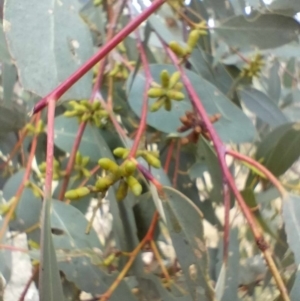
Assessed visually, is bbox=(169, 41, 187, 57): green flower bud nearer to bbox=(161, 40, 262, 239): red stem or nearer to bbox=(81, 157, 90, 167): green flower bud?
bbox=(161, 40, 262, 239): red stem

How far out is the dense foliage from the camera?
0.97 ft

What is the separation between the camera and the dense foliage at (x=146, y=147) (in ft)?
0.97

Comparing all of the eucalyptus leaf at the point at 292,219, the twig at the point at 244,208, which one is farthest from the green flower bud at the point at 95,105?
the eucalyptus leaf at the point at 292,219

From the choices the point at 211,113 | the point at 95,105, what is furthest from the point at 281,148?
the point at 95,105

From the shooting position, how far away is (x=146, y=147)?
1.36 feet

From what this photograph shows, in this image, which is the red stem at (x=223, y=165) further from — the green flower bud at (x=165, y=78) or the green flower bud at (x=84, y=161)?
the green flower bud at (x=84, y=161)

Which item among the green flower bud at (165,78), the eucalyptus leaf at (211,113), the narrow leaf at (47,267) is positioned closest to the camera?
the narrow leaf at (47,267)

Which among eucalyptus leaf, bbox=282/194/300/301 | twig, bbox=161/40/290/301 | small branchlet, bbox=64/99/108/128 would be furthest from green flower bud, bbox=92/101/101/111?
eucalyptus leaf, bbox=282/194/300/301

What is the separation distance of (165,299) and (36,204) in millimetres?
190

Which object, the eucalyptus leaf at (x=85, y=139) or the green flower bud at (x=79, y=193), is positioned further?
the eucalyptus leaf at (x=85, y=139)

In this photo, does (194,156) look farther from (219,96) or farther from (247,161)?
(247,161)

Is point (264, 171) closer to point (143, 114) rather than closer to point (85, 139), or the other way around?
point (143, 114)

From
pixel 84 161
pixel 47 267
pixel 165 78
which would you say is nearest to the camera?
pixel 47 267

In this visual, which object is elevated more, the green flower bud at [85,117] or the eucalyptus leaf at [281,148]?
the green flower bud at [85,117]
